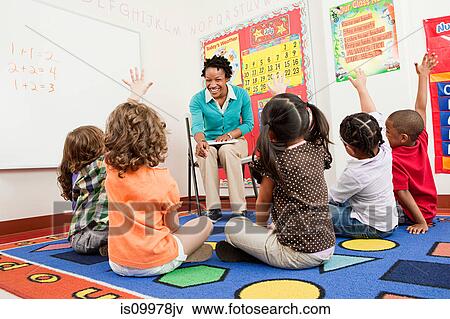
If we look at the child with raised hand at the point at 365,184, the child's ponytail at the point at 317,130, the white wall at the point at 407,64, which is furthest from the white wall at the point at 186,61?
the child's ponytail at the point at 317,130

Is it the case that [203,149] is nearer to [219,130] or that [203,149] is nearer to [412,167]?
[219,130]

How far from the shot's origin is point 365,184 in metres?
1.29

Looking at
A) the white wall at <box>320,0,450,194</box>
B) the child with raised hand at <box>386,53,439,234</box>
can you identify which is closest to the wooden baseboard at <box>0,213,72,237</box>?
the child with raised hand at <box>386,53,439,234</box>

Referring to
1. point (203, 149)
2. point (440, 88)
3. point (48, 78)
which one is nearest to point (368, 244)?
point (203, 149)

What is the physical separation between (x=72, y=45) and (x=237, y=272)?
184 cm

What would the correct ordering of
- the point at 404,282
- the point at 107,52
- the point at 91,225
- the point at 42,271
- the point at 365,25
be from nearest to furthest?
the point at 404,282, the point at 42,271, the point at 91,225, the point at 365,25, the point at 107,52

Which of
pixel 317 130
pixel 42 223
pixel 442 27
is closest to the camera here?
pixel 317 130

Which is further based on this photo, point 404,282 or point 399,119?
point 399,119

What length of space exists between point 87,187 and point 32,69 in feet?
3.39

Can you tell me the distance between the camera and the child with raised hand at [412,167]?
57.2 inches

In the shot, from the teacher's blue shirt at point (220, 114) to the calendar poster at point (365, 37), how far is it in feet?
1.99

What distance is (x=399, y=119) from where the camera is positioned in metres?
1.48

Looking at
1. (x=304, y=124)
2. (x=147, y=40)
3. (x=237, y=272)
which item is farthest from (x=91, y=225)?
(x=147, y=40)
